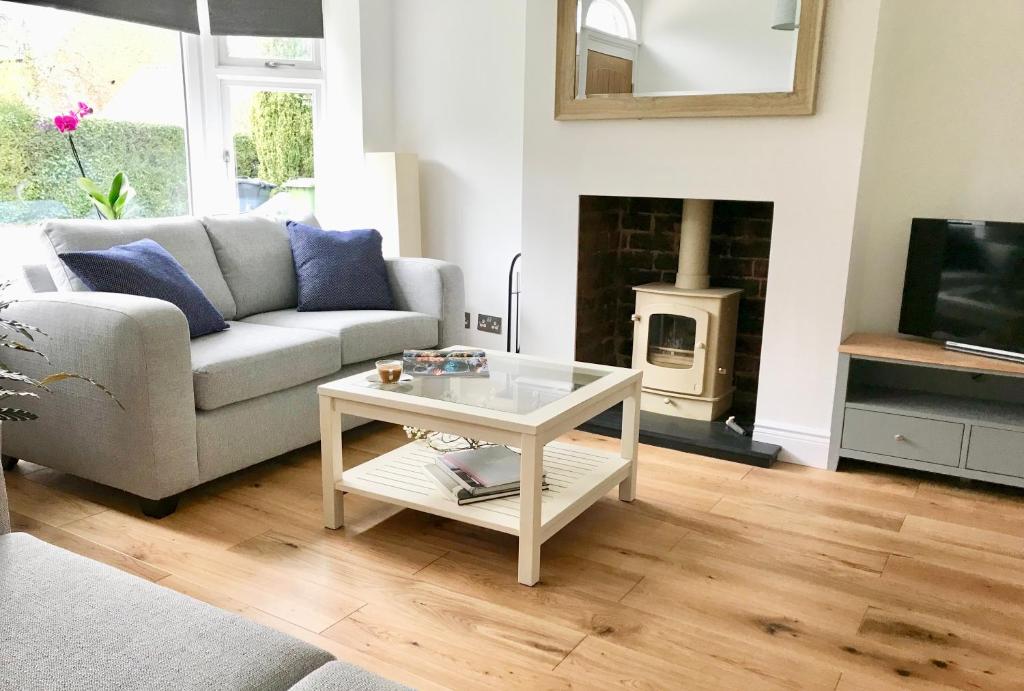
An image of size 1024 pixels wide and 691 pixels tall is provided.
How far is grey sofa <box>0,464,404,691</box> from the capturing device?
3.54 ft

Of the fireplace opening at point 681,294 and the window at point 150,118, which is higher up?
the window at point 150,118

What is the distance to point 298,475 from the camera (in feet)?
9.89

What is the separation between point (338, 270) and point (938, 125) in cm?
253

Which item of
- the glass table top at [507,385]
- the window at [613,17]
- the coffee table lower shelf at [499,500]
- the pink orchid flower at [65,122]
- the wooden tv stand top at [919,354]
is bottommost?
the coffee table lower shelf at [499,500]

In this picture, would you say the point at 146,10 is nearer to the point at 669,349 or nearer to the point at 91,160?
the point at 91,160

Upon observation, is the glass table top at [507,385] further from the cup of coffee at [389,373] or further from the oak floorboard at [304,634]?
the oak floorboard at [304,634]

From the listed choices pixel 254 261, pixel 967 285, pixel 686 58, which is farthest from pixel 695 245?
pixel 254 261

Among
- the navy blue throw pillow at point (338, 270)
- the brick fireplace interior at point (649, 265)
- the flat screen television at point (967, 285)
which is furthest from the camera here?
the brick fireplace interior at point (649, 265)

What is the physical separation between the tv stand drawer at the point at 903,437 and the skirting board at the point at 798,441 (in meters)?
0.10

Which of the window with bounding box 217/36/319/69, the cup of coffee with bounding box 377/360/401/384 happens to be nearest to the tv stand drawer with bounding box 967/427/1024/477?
the cup of coffee with bounding box 377/360/401/384

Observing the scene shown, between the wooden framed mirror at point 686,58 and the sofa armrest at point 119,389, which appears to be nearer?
the sofa armrest at point 119,389

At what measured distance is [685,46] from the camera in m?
3.36

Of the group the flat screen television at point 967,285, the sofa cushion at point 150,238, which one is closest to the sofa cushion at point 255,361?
the sofa cushion at point 150,238

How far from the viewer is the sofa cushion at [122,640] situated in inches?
42.4
